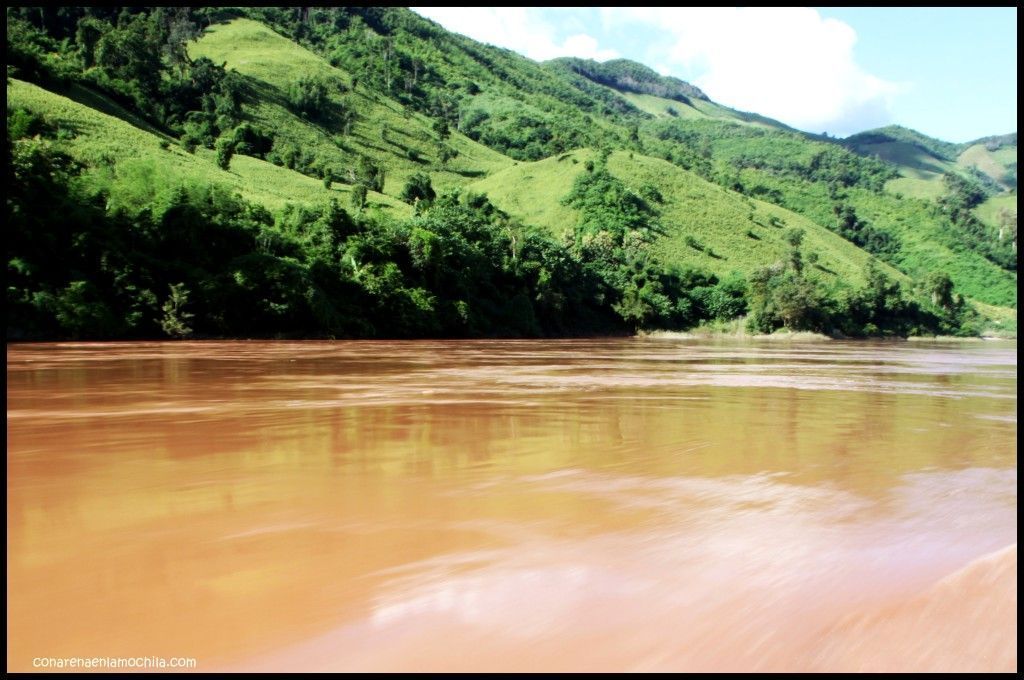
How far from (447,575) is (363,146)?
104m

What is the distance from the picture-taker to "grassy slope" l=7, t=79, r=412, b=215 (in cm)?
5613

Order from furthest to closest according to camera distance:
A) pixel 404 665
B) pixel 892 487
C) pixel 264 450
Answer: pixel 264 450
pixel 892 487
pixel 404 665

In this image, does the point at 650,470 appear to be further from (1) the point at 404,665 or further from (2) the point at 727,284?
(2) the point at 727,284

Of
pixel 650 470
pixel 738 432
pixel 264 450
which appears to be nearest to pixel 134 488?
pixel 264 450

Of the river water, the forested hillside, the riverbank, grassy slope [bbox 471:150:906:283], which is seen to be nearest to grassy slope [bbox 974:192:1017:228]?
the forested hillside

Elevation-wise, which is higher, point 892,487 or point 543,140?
point 543,140

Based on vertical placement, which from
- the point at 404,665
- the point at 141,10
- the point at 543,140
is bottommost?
the point at 404,665

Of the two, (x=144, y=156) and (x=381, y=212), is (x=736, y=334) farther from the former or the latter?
(x=144, y=156)

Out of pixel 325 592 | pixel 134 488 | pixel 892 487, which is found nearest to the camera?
pixel 325 592

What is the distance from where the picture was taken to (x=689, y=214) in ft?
335

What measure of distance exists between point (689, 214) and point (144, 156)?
217 feet

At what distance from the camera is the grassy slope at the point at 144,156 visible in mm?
56131

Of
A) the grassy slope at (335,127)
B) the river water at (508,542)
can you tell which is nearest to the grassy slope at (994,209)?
the grassy slope at (335,127)

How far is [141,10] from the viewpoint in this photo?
123m
